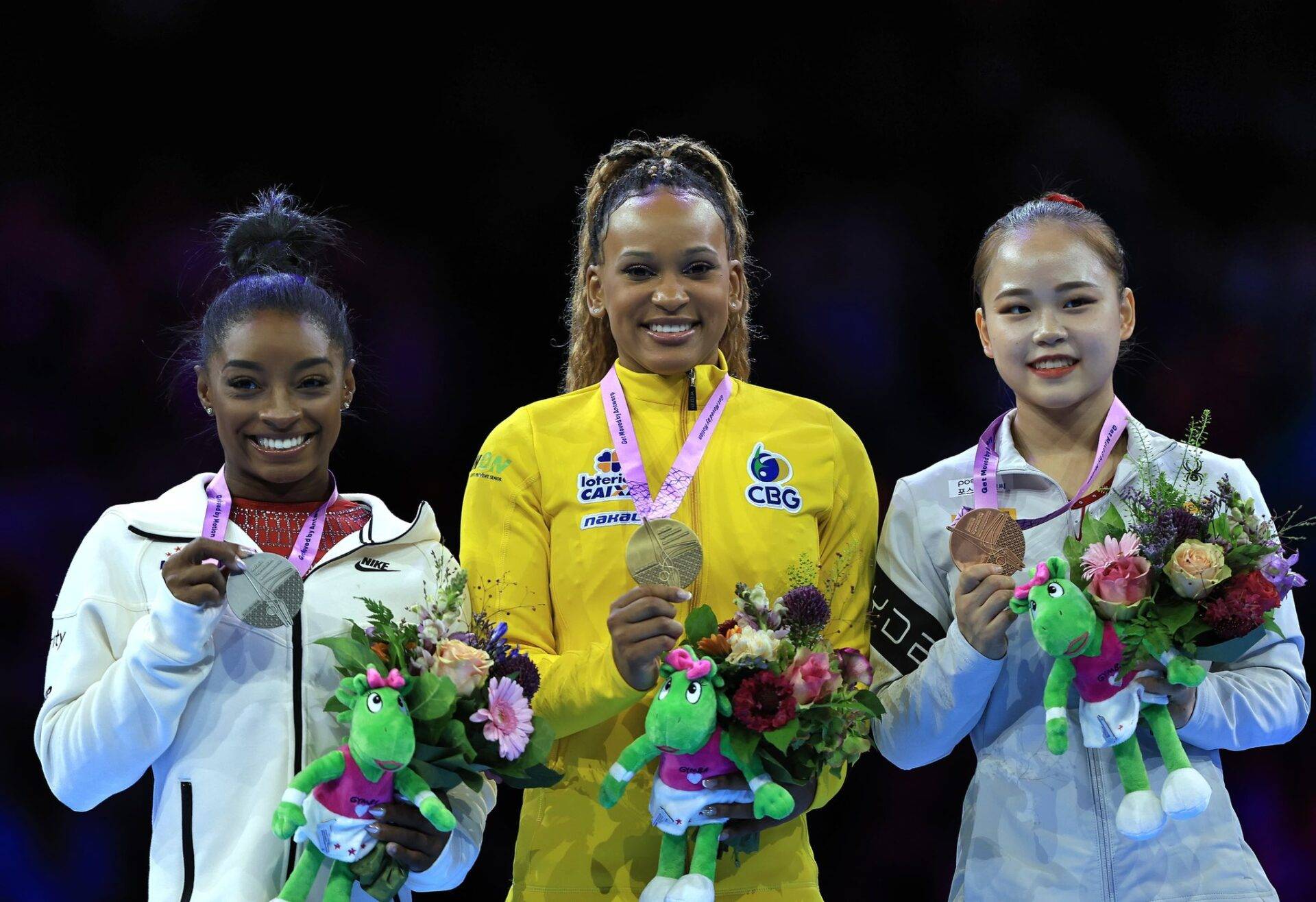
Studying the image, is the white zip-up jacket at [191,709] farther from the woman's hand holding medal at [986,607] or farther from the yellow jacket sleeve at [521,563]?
the woman's hand holding medal at [986,607]

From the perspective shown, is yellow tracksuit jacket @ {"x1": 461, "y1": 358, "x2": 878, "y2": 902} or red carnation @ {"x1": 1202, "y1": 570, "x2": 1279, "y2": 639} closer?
red carnation @ {"x1": 1202, "y1": 570, "x2": 1279, "y2": 639}

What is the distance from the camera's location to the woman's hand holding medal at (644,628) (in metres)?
2.31

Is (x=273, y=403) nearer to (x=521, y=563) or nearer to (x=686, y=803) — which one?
Result: (x=521, y=563)

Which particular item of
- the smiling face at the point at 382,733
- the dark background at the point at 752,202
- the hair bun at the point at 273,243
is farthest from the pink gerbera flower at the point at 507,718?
the dark background at the point at 752,202

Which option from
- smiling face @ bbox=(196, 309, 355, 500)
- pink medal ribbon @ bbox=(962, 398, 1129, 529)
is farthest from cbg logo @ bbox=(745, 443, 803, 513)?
smiling face @ bbox=(196, 309, 355, 500)

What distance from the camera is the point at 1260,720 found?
252cm

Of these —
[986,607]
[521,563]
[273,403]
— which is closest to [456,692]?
[521,563]

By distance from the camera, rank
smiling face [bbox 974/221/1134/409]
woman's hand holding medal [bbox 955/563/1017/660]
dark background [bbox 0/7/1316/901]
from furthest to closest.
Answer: dark background [bbox 0/7/1316/901]
smiling face [bbox 974/221/1134/409]
woman's hand holding medal [bbox 955/563/1017/660]

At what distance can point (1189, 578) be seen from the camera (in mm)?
2285

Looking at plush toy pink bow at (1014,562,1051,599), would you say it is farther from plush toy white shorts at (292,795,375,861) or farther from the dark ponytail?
the dark ponytail

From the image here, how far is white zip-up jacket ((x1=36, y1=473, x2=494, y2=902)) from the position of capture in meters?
2.34

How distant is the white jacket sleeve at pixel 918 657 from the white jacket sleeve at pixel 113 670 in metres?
1.29

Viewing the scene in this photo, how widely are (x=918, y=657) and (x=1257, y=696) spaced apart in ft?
2.08

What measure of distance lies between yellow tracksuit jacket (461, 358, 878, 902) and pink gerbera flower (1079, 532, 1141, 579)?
49 centimetres
